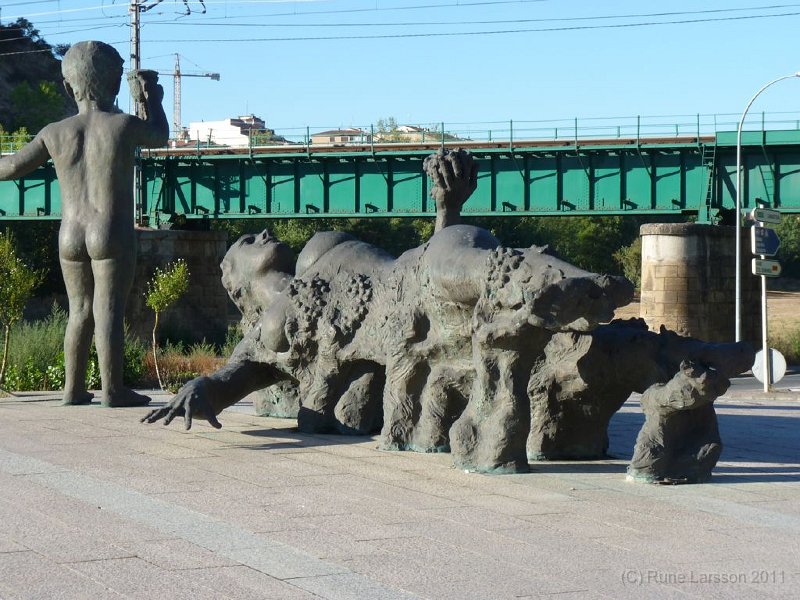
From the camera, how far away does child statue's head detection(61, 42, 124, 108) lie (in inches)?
455

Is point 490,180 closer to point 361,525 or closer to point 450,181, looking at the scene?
point 450,181

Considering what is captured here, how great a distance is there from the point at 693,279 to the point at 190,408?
25.4m

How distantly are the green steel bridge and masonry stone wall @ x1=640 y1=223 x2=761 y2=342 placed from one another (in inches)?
35.6

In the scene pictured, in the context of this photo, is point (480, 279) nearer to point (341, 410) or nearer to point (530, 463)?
point (530, 463)

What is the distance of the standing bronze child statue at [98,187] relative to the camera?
11.4 metres

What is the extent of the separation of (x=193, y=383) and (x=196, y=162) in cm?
2969

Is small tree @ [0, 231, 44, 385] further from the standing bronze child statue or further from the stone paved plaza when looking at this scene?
the stone paved plaza

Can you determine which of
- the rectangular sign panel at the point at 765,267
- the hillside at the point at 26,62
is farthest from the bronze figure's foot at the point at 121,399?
the hillside at the point at 26,62

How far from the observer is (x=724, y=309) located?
3369 cm

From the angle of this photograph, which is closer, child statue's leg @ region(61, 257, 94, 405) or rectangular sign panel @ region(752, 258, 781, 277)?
child statue's leg @ region(61, 257, 94, 405)

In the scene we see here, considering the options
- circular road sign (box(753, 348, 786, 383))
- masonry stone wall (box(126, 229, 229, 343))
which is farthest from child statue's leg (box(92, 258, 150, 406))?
masonry stone wall (box(126, 229, 229, 343))

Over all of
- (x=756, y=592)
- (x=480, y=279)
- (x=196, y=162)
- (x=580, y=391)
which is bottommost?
(x=756, y=592)

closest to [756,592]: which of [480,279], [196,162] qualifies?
[480,279]

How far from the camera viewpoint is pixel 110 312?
452 inches
